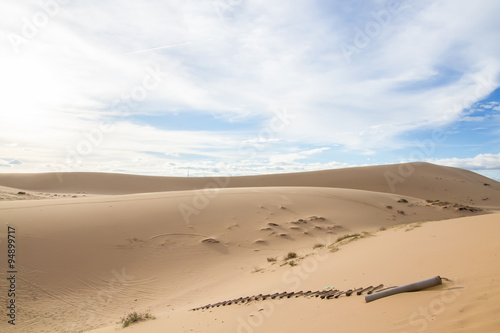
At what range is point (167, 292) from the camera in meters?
10.4

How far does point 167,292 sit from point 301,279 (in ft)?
15.1

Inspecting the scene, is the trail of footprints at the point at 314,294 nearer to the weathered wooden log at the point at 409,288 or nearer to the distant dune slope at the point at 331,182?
the weathered wooden log at the point at 409,288

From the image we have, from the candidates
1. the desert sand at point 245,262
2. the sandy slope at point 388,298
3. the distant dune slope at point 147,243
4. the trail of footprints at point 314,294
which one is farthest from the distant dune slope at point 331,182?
the trail of footprints at point 314,294

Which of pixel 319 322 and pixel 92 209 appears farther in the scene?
pixel 92 209

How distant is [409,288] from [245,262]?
26.9ft

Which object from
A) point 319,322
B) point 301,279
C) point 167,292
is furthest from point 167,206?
point 319,322

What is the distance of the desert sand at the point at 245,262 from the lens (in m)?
4.86

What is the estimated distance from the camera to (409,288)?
5086 millimetres

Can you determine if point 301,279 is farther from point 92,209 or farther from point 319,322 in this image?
point 92,209

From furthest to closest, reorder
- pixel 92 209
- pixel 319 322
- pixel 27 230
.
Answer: pixel 92 209 → pixel 27 230 → pixel 319 322

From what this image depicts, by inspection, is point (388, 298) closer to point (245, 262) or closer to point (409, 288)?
point (409, 288)

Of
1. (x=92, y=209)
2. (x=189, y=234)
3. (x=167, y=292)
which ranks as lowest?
(x=167, y=292)

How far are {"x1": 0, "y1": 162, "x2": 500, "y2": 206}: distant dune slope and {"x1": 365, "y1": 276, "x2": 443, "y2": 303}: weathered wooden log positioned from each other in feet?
115

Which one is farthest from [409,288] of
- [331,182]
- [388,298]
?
[331,182]
